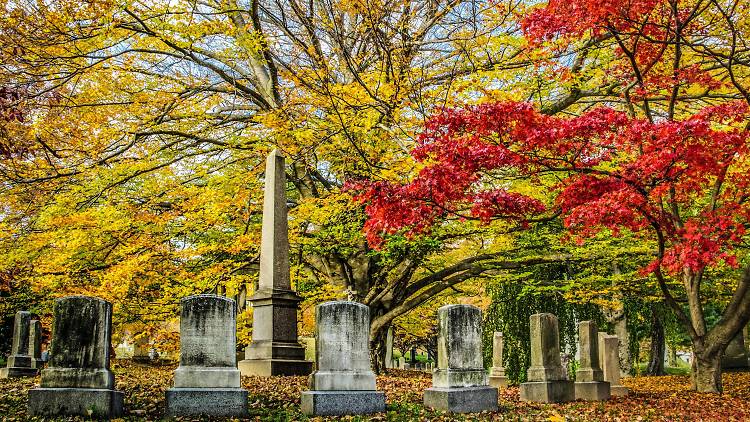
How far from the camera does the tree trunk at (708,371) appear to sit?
1144 cm

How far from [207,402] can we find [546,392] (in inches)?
229

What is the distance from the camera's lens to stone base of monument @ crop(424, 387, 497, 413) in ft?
27.2

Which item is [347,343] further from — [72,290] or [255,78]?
[255,78]

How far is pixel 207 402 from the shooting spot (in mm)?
7398

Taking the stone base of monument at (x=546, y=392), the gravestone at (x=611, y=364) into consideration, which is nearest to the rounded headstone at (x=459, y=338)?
the stone base of monument at (x=546, y=392)

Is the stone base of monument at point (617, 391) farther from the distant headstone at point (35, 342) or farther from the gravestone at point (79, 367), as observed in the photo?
the distant headstone at point (35, 342)

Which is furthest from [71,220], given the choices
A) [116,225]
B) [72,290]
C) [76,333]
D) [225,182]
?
[76,333]

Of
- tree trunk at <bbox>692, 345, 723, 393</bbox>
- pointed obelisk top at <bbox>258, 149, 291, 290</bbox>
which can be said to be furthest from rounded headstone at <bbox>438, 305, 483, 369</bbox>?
tree trunk at <bbox>692, 345, 723, 393</bbox>

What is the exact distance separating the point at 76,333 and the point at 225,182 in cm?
851

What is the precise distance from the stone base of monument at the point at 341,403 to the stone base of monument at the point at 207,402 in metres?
0.81

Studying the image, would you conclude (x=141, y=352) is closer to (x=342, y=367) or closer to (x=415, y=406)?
(x=342, y=367)

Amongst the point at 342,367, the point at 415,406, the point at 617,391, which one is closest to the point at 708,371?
the point at 617,391

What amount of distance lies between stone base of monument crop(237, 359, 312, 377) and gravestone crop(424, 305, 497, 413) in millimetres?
4141

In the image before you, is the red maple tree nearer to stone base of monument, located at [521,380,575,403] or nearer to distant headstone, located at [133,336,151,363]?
stone base of monument, located at [521,380,575,403]
